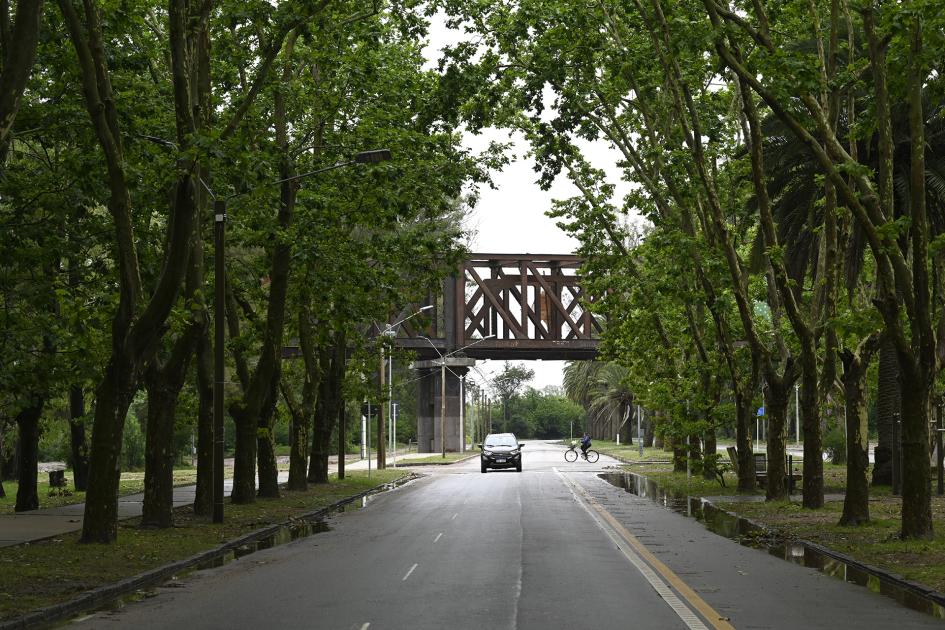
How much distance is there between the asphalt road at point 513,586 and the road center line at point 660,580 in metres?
0.02

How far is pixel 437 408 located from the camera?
88.7m

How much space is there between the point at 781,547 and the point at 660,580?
5575mm

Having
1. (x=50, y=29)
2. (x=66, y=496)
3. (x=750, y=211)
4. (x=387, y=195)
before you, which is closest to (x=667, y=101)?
(x=750, y=211)

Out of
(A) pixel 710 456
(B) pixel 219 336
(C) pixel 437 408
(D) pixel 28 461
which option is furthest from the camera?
(C) pixel 437 408

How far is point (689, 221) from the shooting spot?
99.5 feet

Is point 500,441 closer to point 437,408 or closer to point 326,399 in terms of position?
point 326,399

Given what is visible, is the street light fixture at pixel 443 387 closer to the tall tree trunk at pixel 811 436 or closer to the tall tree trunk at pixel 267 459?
the tall tree trunk at pixel 267 459

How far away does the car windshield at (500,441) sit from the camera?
5747 centimetres

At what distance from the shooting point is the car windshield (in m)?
57.5

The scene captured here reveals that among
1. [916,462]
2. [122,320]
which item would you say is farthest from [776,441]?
[122,320]

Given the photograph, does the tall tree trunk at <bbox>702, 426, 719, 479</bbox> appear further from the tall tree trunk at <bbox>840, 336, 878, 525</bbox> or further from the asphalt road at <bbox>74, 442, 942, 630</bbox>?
the tall tree trunk at <bbox>840, 336, 878, 525</bbox>

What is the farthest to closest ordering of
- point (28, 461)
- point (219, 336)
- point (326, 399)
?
point (326, 399), point (28, 461), point (219, 336)

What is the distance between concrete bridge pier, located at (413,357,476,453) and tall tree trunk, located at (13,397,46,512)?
181 feet

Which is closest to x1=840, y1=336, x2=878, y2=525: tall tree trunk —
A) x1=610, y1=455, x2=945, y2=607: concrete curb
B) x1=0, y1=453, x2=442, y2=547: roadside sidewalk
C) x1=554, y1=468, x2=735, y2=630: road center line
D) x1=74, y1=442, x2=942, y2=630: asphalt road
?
x1=610, y1=455, x2=945, y2=607: concrete curb
